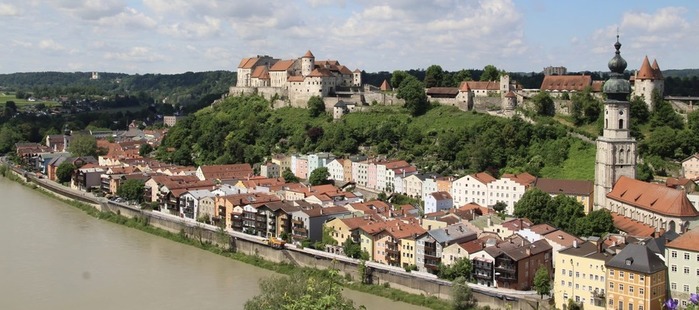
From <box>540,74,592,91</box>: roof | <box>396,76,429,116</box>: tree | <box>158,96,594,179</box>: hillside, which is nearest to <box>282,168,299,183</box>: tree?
<box>158,96,594,179</box>: hillside

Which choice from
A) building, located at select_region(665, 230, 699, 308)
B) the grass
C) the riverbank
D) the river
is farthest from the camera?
the grass

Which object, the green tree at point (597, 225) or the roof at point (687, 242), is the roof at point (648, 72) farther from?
the roof at point (687, 242)

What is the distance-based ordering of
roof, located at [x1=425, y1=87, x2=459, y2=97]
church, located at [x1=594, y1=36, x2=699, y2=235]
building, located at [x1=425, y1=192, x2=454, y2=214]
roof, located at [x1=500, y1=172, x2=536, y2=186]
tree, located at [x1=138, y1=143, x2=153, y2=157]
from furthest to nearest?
tree, located at [x1=138, y1=143, x2=153, y2=157] < roof, located at [x1=425, y1=87, x2=459, y2=97] < building, located at [x1=425, y1=192, x2=454, y2=214] < roof, located at [x1=500, y1=172, x2=536, y2=186] < church, located at [x1=594, y1=36, x2=699, y2=235]

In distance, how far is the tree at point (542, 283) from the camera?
57.1 feet

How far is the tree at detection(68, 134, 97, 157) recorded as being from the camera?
44.4 meters

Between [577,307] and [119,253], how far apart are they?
13.4 metres

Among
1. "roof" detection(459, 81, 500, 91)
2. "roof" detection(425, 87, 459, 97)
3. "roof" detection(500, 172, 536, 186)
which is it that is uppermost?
"roof" detection(459, 81, 500, 91)

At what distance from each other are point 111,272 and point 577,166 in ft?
53.7

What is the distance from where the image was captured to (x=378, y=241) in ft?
68.7

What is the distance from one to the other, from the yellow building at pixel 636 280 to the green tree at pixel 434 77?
2534 centimetres

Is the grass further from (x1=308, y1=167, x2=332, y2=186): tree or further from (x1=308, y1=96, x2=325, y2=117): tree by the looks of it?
(x1=308, y1=96, x2=325, y2=117): tree

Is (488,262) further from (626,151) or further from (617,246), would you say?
(626,151)

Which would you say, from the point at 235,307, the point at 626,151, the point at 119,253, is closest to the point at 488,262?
the point at 235,307

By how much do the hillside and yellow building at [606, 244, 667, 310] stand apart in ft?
36.6
